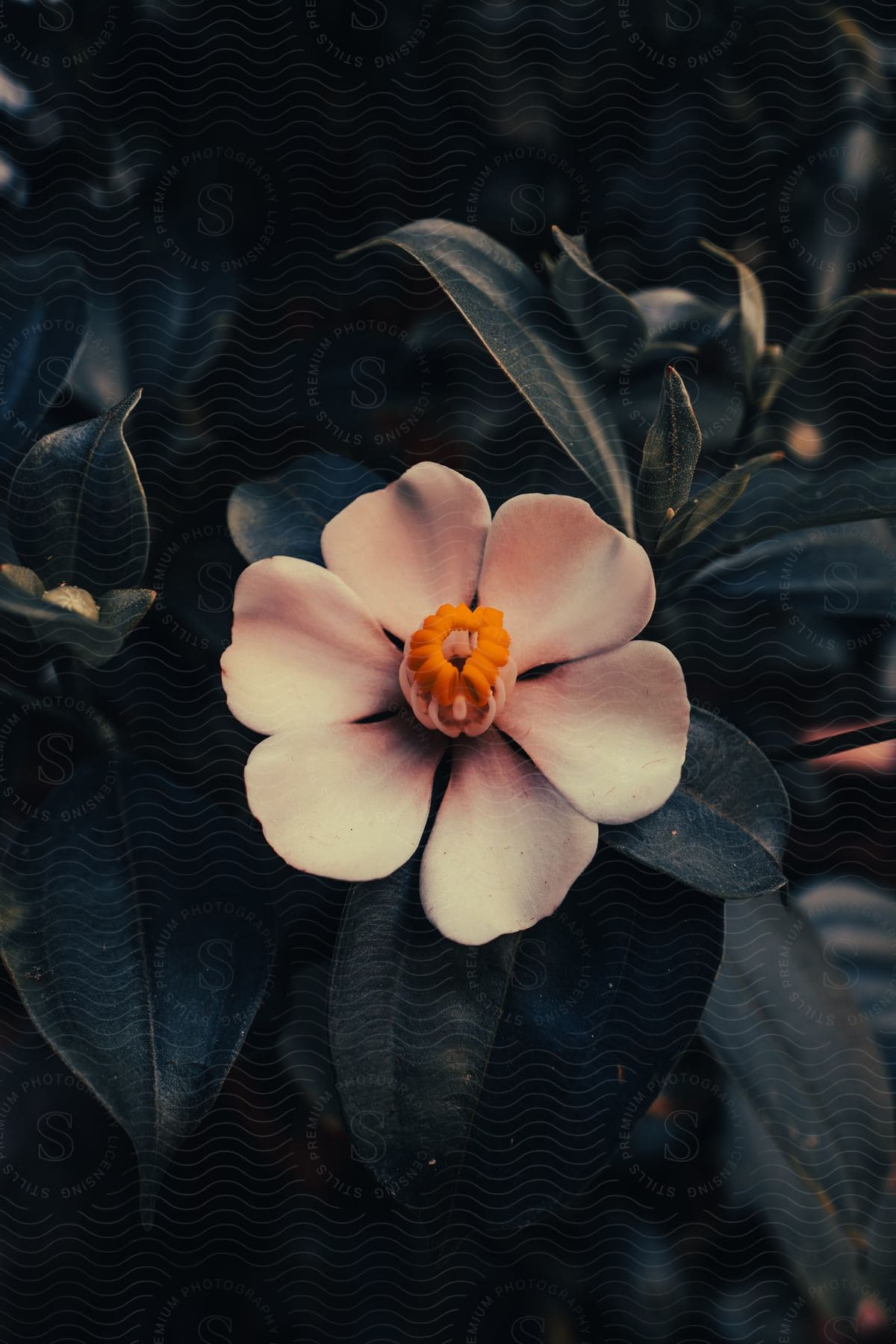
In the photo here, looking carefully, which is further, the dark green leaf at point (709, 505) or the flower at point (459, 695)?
the dark green leaf at point (709, 505)

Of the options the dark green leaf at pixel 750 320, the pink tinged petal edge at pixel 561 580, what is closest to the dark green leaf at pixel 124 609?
the pink tinged petal edge at pixel 561 580

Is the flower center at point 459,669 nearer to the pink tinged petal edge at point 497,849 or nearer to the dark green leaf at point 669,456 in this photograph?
the pink tinged petal edge at point 497,849

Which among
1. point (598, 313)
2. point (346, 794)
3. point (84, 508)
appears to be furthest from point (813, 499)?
point (84, 508)

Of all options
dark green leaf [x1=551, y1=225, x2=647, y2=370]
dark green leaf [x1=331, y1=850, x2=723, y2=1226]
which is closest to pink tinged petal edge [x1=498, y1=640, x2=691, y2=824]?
dark green leaf [x1=331, y1=850, x2=723, y2=1226]

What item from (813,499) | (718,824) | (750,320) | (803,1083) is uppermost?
(750,320)

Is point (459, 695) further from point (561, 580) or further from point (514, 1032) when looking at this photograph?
point (514, 1032)

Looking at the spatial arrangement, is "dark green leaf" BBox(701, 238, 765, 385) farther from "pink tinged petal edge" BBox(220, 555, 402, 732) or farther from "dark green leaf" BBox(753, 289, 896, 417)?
"pink tinged petal edge" BBox(220, 555, 402, 732)

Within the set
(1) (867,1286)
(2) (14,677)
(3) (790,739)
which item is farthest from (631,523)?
(1) (867,1286)
